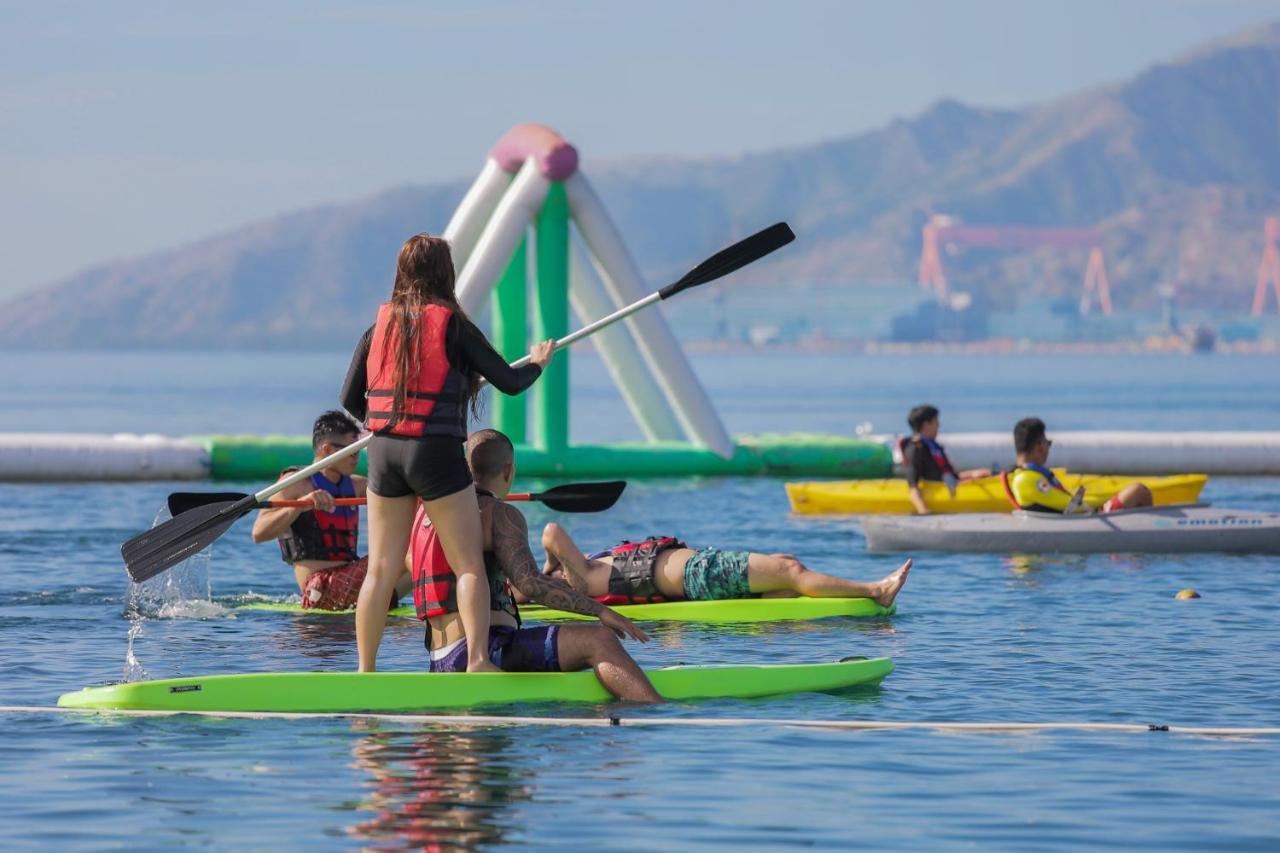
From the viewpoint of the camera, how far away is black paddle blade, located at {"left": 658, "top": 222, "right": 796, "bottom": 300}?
32.6 ft

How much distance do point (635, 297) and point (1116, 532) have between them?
345 inches

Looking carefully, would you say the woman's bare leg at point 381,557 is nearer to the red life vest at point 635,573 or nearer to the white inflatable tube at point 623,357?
the red life vest at point 635,573

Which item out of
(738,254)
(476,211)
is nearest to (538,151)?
(476,211)

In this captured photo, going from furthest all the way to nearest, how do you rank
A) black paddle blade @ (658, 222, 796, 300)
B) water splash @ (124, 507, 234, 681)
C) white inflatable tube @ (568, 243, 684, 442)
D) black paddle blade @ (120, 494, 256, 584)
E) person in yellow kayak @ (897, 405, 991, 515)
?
1. white inflatable tube @ (568, 243, 684, 442)
2. person in yellow kayak @ (897, 405, 991, 515)
3. water splash @ (124, 507, 234, 681)
4. black paddle blade @ (658, 222, 796, 300)
5. black paddle blade @ (120, 494, 256, 584)

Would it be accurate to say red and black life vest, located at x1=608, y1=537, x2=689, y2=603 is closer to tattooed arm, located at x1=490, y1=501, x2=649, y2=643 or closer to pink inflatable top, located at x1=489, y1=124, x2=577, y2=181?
tattooed arm, located at x1=490, y1=501, x2=649, y2=643

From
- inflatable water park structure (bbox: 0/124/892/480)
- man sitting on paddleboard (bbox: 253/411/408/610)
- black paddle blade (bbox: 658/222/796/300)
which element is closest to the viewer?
black paddle blade (bbox: 658/222/796/300)

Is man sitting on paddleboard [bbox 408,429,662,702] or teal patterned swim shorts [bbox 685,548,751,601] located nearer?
man sitting on paddleboard [bbox 408,429,662,702]

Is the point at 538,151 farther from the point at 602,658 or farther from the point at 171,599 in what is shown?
the point at 602,658

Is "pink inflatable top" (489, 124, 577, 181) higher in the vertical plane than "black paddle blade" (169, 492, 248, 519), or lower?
higher

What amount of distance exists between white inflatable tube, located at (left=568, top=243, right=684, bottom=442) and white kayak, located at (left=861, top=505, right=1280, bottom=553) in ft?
25.7

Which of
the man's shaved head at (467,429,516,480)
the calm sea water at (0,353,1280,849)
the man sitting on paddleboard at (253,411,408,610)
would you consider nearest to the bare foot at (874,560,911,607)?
the calm sea water at (0,353,1280,849)

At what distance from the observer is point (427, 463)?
8.34 metres

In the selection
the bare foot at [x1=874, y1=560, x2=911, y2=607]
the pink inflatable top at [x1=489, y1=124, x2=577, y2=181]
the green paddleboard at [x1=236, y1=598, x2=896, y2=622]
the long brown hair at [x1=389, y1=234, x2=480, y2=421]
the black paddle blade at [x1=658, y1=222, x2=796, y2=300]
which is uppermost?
the pink inflatable top at [x1=489, y1=124, x2=577, y2=181]

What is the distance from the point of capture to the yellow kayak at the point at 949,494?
62.8 feet
